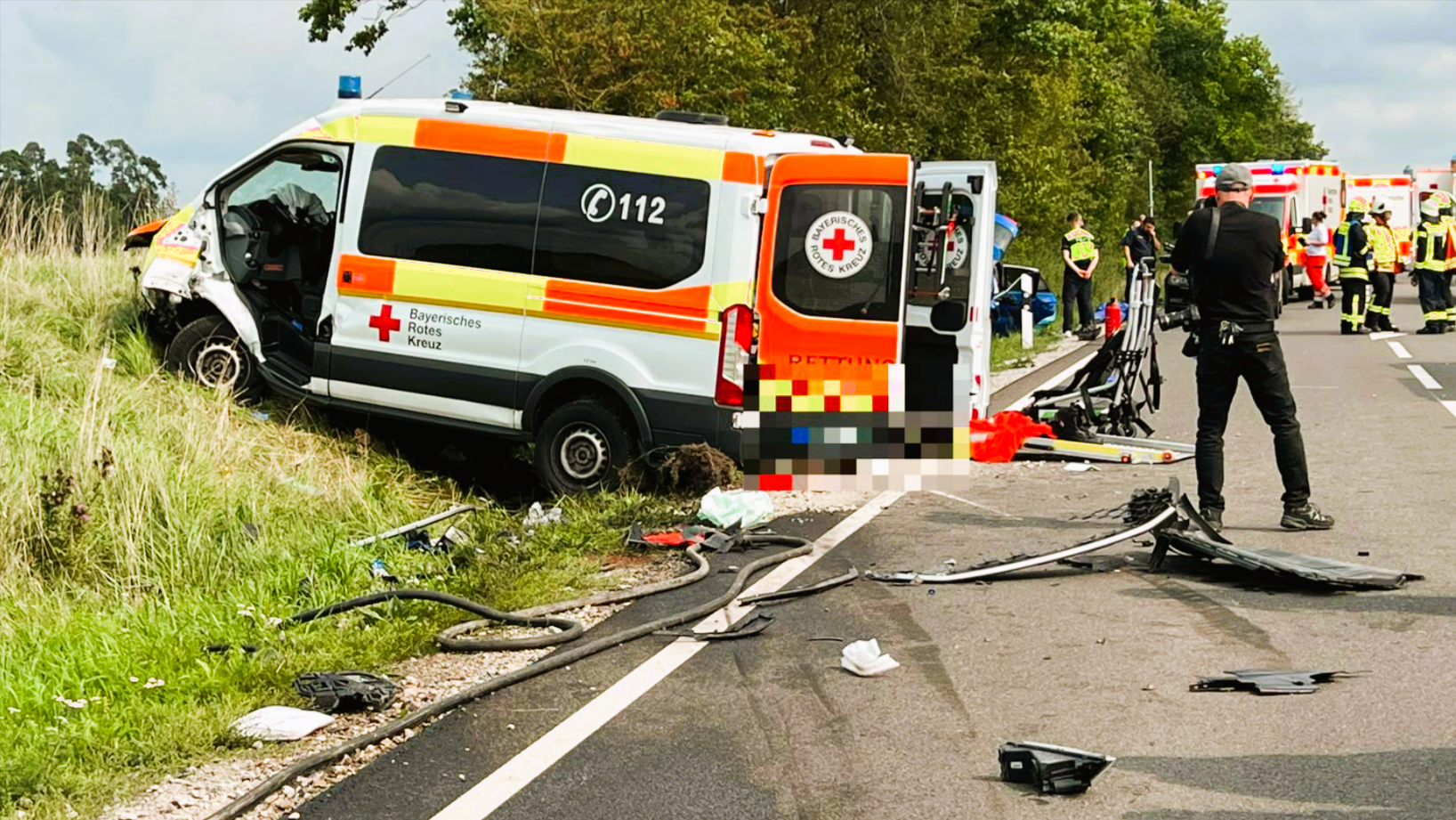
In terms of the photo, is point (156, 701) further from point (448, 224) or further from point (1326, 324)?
point (1326, 324)

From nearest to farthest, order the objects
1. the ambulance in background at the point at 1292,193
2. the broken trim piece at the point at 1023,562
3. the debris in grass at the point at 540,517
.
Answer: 1. the broken trim piece at the point at 1023,562
2. the debris in grass at the point at 540,517
3. the ambulance in background at the point at 1292,193

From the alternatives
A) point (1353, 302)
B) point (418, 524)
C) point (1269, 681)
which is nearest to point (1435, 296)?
point (1353, 302)

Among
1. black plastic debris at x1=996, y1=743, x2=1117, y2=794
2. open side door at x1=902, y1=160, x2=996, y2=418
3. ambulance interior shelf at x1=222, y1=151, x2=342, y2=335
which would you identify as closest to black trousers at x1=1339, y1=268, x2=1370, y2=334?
open side door at x1=902, y1=160, x2=996, y2=418

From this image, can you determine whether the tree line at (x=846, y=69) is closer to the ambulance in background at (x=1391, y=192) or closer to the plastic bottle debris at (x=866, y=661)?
the ambulance in background at (x=1391, y=192)

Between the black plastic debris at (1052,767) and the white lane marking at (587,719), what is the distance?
1389 mm

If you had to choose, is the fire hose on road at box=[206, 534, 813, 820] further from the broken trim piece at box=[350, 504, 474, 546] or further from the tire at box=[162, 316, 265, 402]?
the tire at box=[162, 316, 265, 402]

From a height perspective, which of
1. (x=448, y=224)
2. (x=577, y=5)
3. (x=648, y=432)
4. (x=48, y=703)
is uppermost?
(x=577, y=5)

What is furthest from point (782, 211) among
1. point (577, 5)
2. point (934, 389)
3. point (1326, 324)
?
point (1326, 324)

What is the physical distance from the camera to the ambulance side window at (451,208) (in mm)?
11336

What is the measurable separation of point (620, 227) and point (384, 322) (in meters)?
1.91

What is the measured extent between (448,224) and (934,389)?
3.36 metres

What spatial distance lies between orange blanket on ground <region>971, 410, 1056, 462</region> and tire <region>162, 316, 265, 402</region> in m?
5.18

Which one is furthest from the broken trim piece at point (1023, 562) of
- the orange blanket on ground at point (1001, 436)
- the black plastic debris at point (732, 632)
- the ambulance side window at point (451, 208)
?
the ambulance side window at point (451, 208)

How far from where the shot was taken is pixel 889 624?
7.32 meters
